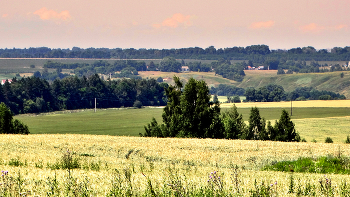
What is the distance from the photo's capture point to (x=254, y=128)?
95438 millimetres

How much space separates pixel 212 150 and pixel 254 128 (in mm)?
65645

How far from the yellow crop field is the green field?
62190mm

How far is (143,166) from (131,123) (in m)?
120

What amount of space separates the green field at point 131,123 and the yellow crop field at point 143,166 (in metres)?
62.2

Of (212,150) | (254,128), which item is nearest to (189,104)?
(254,128)

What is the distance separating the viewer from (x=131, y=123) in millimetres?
138375

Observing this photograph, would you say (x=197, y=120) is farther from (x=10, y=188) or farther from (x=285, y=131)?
(x=10, y=188)

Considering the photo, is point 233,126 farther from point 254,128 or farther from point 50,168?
point 50,168

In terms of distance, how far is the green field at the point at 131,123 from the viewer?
10606 cm

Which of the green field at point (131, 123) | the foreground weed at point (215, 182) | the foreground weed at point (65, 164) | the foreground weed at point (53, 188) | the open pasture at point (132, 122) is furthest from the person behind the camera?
the green field at point (131, 123)

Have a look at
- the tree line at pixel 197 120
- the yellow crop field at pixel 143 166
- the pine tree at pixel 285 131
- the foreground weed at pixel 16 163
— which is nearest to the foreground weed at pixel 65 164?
the yellow crop field at pixel 143 166

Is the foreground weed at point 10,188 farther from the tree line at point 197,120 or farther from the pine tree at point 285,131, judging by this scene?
the pine tree at point 285,131

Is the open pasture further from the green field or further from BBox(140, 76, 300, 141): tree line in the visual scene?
BBox(140, 76, 300, 141): tree line

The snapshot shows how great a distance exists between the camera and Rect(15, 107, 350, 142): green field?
106 metres
